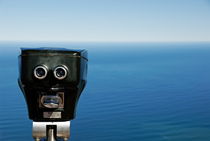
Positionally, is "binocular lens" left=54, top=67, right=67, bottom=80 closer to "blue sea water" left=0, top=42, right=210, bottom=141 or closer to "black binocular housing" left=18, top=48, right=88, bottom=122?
"black binocular housing" left=18, top=48, right=88, bottom=122

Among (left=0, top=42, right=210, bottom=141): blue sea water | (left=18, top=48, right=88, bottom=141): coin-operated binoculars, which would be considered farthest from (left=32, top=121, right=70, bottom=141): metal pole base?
(left=0, top=42, right=210, bottom=141): blue sea water

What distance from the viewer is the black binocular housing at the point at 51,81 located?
35.0 inches

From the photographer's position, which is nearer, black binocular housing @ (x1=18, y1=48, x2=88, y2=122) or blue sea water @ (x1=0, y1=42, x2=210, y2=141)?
black binocular housing @ (x1=18, y1=48, x2=88, y2=122)

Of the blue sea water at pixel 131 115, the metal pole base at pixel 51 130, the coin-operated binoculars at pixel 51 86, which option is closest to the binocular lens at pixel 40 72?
the coin-operated binoculars at pixel 51 86

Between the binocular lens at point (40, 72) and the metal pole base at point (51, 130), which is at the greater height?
the binocular lens at point (40, 72)

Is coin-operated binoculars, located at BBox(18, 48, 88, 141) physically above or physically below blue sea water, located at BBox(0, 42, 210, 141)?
above

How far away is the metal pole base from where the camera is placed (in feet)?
3.03

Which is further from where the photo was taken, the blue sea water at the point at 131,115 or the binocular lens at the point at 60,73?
the blue sea water at the point at 131,115

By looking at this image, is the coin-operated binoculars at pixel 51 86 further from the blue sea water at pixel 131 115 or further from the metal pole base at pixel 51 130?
the blue sea water at pixel 131 115

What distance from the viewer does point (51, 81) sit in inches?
35.2

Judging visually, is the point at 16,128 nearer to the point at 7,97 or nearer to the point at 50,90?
the point at 7,97

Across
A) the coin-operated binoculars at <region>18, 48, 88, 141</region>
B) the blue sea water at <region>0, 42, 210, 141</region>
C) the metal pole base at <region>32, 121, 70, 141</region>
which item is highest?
the coin-operated binoculars at <region>18, 48, 88, 141</region>

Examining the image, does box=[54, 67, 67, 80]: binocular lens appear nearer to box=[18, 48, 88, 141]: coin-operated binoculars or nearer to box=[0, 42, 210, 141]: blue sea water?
box=[18, 48, 88, 141]: coin-operated binoculars

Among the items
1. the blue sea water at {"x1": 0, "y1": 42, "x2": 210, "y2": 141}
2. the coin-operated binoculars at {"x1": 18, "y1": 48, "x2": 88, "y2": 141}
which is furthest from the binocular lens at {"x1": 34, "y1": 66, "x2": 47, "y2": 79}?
the blue sea water at {"x1": 0, "y1": 42, "x2": 210, "y2": 141}
